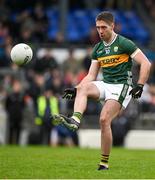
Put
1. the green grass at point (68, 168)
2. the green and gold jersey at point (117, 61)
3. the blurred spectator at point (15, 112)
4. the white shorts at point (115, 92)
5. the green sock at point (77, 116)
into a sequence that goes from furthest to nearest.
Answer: the blurred spectator at point (15, 112)
the green and gold jersey at point (117, 61)
the white shorts at point (115, 92)
the green sock at point (77, 116)
the green grass at point (68, 168)

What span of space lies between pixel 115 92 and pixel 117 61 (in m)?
0.52

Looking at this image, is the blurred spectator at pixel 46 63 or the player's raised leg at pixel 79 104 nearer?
the player's raised leg at pixel 79 104

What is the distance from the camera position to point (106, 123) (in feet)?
40.4

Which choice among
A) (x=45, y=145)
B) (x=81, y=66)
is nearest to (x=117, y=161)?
(x=45, y=145)

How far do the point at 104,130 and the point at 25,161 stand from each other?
243 centimetres

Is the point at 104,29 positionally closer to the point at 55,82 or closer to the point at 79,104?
the point at 79,104

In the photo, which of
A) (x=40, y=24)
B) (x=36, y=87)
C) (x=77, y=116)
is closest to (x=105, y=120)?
(x=77, y=116)

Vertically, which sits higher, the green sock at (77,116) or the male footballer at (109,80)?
the male footballer at (109,80)

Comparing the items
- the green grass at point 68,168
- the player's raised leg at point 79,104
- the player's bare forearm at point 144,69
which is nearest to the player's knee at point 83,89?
the player's raised leg at point 79,104

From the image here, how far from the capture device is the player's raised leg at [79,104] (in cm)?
1185

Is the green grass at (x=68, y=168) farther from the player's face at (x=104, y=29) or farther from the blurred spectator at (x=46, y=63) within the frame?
the blurred spectator at (x=46, y=63)

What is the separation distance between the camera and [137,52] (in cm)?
1255

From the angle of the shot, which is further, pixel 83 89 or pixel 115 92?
pixel 115 92

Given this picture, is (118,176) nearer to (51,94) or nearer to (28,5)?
(51,94)
